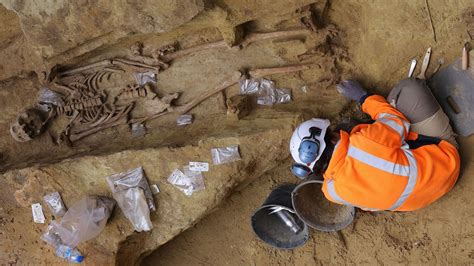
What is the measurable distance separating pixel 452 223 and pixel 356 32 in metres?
2.05

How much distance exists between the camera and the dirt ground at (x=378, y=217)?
Answer: 4.03 m

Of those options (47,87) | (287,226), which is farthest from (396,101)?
(47,87)

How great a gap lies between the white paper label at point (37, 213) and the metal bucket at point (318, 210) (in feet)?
8.18

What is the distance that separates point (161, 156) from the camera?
4.17m

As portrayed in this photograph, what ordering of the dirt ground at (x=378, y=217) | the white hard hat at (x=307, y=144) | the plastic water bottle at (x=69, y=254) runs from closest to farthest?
1. the white hard hat at (x=307, y=144)
2. the dirt ground at (x=378, y=217)
3. the plastic water bottle at (x=69, y=254)

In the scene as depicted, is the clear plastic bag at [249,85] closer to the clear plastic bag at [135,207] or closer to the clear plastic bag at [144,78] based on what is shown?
the clear plastic bag at [144,78]

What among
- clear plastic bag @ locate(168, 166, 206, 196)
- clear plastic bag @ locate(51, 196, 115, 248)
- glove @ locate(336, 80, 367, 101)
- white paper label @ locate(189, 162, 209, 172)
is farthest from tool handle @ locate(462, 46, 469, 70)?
clear plastic bag @ locate(51, 196, 115, 248)

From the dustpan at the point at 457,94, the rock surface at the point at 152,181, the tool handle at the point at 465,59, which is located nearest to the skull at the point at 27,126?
the rock surface at the point at 152,181

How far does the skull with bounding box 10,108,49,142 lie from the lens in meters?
4.59

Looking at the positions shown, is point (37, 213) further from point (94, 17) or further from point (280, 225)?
point (280, 225)

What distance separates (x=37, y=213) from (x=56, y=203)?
27 cm

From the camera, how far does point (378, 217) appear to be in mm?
4410

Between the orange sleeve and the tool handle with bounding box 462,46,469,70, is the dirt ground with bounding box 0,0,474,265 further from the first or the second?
the orange sleeve

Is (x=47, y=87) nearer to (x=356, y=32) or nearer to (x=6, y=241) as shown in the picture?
(x=6, y=241)
